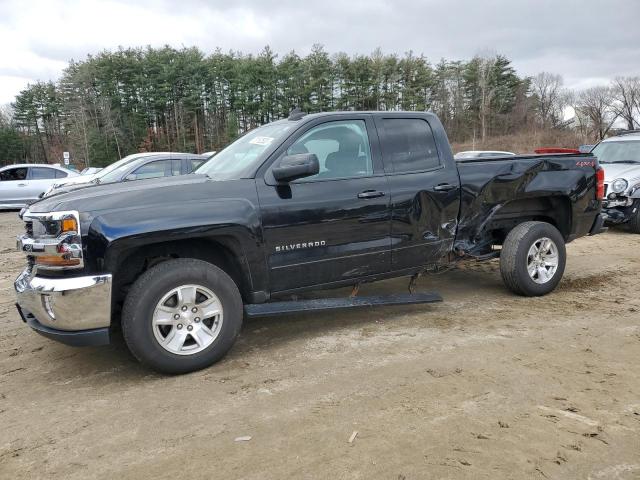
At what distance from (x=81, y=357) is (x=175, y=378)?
1007 millimetres

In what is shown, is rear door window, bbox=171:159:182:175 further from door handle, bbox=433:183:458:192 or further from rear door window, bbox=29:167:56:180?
rear door window, bbox=29:167:56:180

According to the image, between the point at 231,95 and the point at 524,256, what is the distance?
164 feet

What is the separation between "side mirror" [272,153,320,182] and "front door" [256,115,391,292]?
0.12m

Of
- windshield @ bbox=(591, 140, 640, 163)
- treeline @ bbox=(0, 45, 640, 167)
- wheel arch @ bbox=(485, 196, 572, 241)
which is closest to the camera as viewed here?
wheel arch @ bbox=(485, 196, 572, 241)

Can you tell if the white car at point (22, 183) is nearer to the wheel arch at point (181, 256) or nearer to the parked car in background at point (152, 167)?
the parked car in background at point (152, 167)

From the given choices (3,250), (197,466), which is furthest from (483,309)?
(3,250)

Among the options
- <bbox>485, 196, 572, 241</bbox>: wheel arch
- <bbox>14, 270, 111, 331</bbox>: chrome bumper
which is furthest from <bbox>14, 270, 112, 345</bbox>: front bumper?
<bbox>485, 196, 572, 241</bbox>: wheel arch

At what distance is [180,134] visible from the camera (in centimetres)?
5234

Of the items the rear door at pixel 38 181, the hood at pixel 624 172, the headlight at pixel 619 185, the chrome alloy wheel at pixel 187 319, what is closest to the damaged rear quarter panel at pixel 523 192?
the chrome alloy wheel at pixel 187 319

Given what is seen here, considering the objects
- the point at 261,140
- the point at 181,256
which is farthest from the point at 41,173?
the point at 181,256

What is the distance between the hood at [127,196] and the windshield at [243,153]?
31 cm

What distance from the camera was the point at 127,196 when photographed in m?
3.53

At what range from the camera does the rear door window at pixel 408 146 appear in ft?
14.8

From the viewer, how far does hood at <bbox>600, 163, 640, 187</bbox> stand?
9.59m
